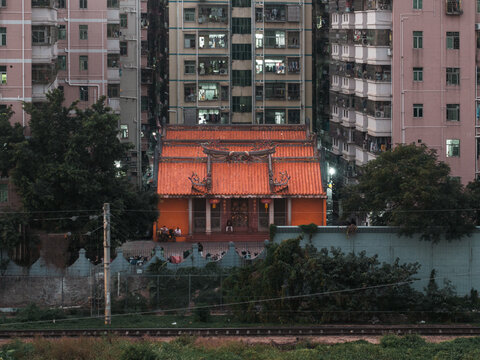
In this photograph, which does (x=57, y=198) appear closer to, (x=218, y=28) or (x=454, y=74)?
(x=454, y=74)

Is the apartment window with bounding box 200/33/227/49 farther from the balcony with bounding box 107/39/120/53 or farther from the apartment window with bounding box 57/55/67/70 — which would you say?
the apartment window with bounding box 57/55/67/70

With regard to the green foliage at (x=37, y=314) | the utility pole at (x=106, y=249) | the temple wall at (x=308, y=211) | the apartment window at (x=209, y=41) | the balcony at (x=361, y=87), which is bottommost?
the green foliage at (x=37, y=314)

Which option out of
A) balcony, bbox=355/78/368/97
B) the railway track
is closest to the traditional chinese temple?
balcony, bbox=355/78/368/97

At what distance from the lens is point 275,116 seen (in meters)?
88.9

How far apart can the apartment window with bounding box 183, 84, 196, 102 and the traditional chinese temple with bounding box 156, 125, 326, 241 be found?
21132 mm

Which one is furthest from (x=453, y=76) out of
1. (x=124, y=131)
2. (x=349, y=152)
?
(x=124, y=131)

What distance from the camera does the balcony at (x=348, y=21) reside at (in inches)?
3027

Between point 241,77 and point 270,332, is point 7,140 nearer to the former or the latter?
point 270,332

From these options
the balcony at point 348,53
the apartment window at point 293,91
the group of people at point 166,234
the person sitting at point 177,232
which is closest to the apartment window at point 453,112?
the balcony at point 348,53

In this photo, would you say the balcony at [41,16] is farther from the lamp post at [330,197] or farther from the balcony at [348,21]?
the balcony at [348,21]

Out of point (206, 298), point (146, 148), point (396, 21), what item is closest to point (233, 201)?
point (206, 298)

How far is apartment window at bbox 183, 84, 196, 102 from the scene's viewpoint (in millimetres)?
87250

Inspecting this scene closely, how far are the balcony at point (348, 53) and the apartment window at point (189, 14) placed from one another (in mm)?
13109

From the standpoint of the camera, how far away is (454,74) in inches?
2717
